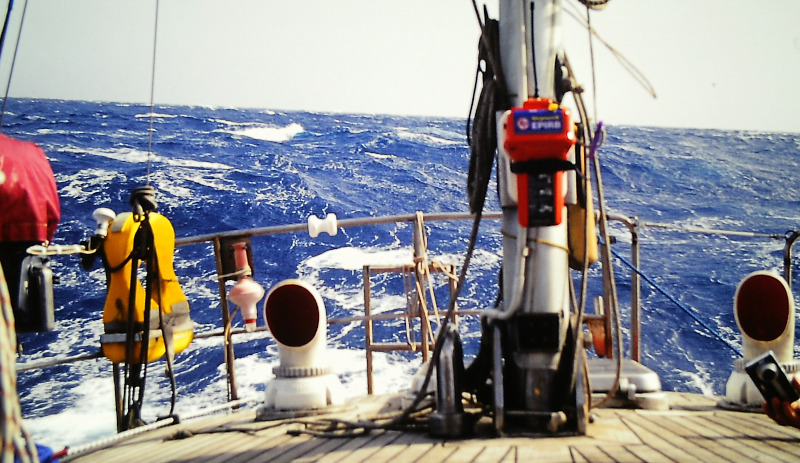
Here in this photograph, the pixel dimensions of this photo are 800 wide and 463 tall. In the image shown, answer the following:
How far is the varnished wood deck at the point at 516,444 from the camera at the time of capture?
7.39 ft

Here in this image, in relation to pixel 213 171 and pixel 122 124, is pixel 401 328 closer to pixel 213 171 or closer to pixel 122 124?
pixel 213 171

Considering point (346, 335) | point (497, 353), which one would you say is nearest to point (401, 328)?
point (346, 335)

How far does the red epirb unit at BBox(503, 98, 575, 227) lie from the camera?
238 cm

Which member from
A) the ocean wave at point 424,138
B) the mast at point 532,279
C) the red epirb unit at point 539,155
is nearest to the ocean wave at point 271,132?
the ocean wave at point 424,138

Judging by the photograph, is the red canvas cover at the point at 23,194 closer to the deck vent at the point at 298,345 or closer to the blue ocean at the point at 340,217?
the deck vent at the point at 298,345

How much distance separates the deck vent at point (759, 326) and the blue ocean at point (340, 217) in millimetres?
2432

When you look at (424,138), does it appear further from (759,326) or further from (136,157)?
A: (759,326)

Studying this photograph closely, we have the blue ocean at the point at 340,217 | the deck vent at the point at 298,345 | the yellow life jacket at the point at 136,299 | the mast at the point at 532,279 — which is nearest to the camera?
the mast at the point at 532,279

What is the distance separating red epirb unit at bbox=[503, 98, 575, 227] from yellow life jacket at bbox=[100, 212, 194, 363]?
7.26 feet

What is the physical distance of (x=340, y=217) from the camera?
51.5ft

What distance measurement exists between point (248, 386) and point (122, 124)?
21.8 meters

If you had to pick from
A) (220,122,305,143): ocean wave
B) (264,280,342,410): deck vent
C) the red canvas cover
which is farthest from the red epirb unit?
(220,122,305,143): ocean wave

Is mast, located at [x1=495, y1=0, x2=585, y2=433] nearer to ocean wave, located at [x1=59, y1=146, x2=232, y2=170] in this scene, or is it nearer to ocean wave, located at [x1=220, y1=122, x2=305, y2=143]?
ocean wave, located at [x1=59, y1=146, x2=232, y2=170]

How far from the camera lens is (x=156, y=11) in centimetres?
426
